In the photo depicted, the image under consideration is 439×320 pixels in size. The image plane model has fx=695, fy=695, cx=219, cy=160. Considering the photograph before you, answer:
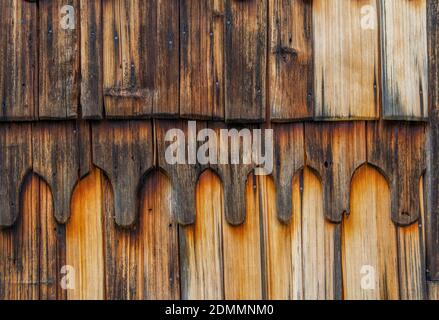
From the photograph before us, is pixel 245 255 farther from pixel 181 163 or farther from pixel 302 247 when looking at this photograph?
pixel 181 163

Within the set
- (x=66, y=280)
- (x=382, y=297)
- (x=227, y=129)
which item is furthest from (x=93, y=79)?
(x=382, y=297)

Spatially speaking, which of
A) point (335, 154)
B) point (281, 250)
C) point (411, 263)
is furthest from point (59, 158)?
point (411, 263)

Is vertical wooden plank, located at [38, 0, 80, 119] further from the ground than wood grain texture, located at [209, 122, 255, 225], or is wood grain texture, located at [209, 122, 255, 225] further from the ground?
vertical wooden plank, located at [38, 0, 80, 119]

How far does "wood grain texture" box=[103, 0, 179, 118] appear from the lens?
9.87ft

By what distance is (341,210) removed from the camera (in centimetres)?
302

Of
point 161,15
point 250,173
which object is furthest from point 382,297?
point 161,15

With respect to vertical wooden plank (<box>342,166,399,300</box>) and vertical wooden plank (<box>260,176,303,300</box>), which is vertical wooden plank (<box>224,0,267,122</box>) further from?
vertical wooden plank (<box>342,166,399,300</box>)

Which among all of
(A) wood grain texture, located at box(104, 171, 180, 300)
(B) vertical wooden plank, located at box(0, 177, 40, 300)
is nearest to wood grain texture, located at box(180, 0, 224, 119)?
(A) wood grain texture, located at box(104, 171, 180, 300)

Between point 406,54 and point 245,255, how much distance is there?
1.12 m

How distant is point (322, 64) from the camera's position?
3.00m

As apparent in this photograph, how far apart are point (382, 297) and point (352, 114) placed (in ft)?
2.66

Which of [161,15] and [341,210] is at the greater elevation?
[161,15]

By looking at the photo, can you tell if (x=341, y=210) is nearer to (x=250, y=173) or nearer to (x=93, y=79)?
(x=250, y=173)
